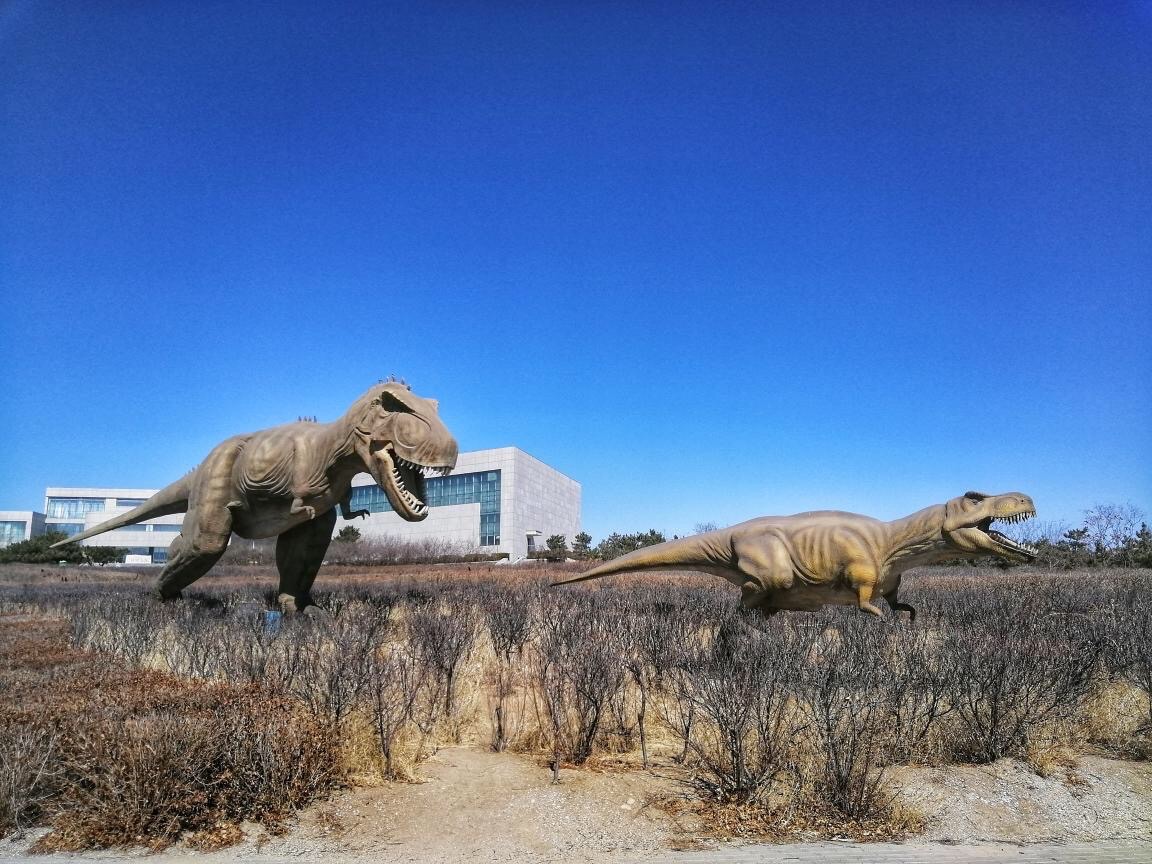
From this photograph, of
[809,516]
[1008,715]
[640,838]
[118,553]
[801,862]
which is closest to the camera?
[801,862]

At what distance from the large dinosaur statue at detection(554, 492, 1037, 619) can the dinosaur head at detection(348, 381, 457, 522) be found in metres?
2.67

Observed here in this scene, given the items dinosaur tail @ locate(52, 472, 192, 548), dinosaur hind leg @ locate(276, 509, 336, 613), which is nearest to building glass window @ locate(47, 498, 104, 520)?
dinosaur tail @ locate(52, 472, 192, 548)

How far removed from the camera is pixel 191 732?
3.09 meters

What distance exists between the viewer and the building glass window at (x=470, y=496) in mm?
48750

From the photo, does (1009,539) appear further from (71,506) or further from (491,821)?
(71,506)

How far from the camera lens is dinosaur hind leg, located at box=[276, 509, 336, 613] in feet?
23.3

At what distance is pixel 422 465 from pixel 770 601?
306 centimetres

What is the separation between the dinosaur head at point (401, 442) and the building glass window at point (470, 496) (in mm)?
42317

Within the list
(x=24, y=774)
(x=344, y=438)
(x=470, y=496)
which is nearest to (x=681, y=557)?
(x=344, y=438)

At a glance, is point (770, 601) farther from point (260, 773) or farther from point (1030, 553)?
point (260, 773)

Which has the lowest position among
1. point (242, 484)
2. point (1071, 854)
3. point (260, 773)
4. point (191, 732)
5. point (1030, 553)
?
point (1071, 854)

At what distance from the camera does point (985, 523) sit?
5707mm

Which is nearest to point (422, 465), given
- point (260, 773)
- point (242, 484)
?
point (242, 484)

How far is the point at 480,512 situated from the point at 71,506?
123 ft
